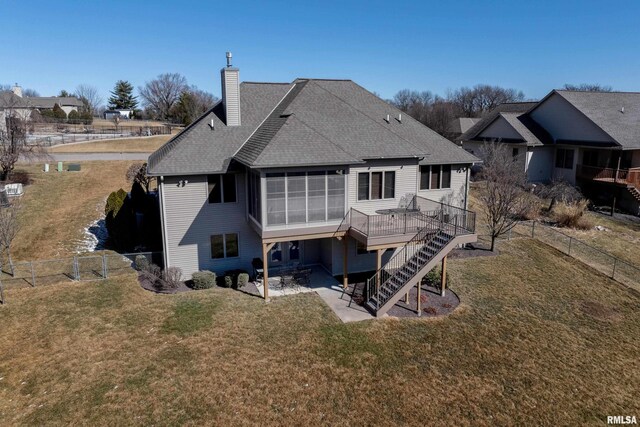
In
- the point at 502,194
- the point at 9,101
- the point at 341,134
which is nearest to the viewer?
the point at 341,134

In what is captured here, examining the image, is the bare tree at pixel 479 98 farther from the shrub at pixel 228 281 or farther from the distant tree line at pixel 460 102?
the shrub at pixel 228 281

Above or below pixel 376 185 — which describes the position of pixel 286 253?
below

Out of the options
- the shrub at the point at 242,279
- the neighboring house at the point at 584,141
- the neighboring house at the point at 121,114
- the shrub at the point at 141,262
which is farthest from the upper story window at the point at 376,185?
the neighboring house at the point at 121,114

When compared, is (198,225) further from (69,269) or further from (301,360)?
(301,360)

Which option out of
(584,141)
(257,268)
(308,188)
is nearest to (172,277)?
(257,268)

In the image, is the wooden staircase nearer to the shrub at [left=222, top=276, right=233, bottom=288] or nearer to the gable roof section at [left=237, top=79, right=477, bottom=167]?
Answer: the gable roof section at [left=237, top=79, right=477, bottom=167]

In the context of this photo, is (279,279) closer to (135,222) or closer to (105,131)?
(135,222)
